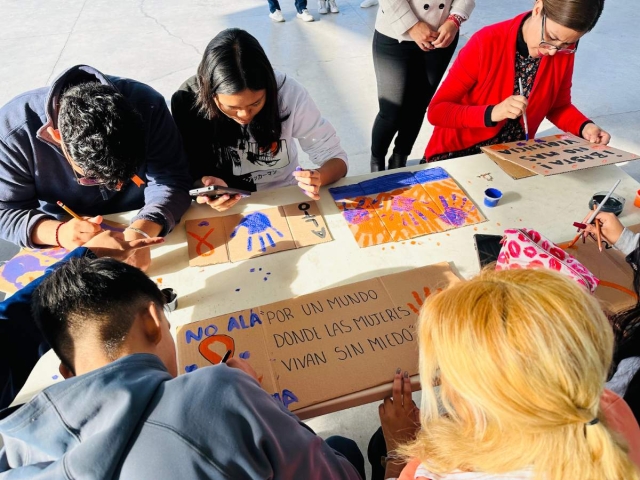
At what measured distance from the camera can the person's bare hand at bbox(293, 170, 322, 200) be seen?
4.41 feet

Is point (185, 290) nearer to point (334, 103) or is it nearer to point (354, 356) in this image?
point (354, 356)

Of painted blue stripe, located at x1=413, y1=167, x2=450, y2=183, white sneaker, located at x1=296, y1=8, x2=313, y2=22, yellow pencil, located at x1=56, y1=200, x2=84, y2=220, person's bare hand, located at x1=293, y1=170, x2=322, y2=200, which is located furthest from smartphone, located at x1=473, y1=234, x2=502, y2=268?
white sneaker, located at x1=296, y1=8, x2=313, y2=22

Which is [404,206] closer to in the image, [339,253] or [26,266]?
[339,253]

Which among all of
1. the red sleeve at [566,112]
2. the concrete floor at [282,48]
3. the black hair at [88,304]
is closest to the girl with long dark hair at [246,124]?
the black hair at [88,304]

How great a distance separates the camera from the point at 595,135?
1.60 meters

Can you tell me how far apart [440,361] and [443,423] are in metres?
0.15

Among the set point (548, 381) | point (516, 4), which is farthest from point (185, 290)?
point (516, 4)

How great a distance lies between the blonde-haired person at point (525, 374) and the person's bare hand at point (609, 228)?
0.68 meters

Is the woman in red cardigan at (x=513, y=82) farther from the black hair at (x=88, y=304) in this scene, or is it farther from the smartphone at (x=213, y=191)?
the black hair at (x=88, y=304)

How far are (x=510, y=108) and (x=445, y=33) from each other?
1.76ft

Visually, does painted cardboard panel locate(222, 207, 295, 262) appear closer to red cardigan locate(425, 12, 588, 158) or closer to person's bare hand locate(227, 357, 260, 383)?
person's bare hand locate(227, 357, 260, 383)

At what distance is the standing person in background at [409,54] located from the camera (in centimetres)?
180

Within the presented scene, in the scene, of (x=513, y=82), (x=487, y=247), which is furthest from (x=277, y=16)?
(x=487, y=247)

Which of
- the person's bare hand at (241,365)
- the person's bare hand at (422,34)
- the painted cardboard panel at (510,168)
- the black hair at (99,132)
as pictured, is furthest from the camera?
the person's bare hand at (422,34)
